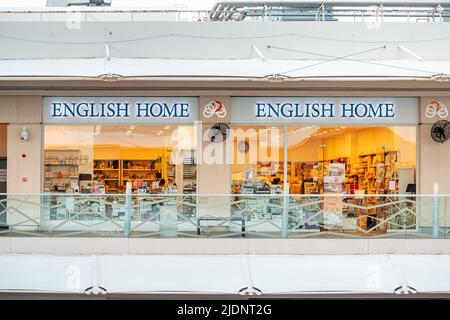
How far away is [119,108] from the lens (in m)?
17.5

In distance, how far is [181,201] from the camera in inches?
564

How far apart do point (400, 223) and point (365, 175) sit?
369 cm

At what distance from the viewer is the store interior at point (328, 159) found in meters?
17.7

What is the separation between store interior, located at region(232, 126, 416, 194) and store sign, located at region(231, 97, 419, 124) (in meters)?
0.20

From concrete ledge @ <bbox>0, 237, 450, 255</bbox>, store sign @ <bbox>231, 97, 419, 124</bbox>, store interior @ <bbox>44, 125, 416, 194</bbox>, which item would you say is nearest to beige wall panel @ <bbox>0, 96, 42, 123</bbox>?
store interior @ <bbox>44, 125, 416, 194</bbox>

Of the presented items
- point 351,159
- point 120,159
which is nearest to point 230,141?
point 120,159

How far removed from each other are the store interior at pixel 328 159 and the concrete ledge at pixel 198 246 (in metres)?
3.52

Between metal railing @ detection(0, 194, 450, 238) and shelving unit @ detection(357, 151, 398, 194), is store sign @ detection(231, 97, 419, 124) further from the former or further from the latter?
metal railing @ detection(0, 194, 450, 238)

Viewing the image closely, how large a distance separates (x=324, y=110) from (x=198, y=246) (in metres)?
5.17

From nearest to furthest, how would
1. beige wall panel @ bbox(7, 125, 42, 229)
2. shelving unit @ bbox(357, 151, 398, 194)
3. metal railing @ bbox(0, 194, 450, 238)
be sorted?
metal railing @ bbox(0, 194, 450, 238) < beige wall panel @ bbox(7, 125, 42, 229) < shelving unit @ bbox(357, 151, 398, 194)

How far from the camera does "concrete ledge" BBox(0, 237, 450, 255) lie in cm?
1416

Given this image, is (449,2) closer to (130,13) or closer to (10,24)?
(130,13)

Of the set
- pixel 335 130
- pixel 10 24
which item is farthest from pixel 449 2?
pixel 10 24

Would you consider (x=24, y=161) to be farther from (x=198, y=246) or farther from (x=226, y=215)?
(x=226, y=215)
